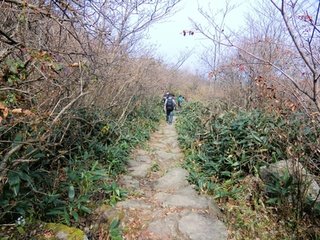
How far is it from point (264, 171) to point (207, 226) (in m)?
1.71

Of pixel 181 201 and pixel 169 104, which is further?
pixel 169 104

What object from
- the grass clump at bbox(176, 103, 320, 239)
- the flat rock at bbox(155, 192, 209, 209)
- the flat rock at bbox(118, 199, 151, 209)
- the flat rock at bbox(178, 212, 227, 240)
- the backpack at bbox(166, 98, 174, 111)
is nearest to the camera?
the flat rock at bbox(178, 212, 227, 240)

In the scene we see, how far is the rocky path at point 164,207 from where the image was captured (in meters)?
3.76

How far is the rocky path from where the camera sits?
3762 millimetres

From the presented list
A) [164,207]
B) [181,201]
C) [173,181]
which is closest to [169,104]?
[173,181]

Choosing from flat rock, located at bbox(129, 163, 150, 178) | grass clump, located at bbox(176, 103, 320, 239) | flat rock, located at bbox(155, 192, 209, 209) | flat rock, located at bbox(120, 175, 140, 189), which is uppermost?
grass clump, located at bbox(176, 103, 320, 239)

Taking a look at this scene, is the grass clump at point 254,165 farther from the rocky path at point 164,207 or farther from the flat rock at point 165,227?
the flat rock at point 165,227

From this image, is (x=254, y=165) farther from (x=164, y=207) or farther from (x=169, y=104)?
(x=169, y=104)

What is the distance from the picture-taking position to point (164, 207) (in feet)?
14.6

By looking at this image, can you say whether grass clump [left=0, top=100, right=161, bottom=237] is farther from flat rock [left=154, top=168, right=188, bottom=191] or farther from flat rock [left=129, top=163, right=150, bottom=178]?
flat rock [left=154, top=168, right=188, bottom=191]

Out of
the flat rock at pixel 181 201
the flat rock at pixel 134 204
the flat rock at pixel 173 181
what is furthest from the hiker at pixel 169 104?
the flat rock at pixel 134 204

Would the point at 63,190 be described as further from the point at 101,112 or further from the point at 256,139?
the point at 256,139

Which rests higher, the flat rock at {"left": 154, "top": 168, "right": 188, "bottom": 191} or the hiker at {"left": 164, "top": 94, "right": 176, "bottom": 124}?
the hiker at {"left": 164, "top": 94, "right": 176, "bottom": 124}

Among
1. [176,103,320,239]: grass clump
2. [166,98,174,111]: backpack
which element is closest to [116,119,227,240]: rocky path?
[176,103,320,239]: grass clump
